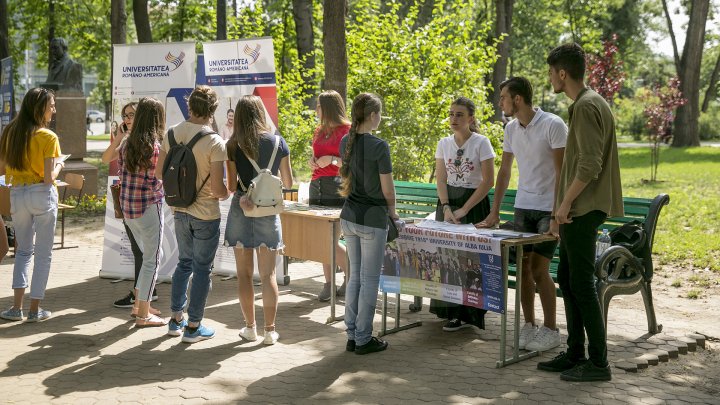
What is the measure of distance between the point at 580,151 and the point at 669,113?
61.0ft

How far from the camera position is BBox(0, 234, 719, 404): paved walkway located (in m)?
5.34

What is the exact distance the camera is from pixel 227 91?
8820 millimetres

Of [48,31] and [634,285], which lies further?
[48,31]

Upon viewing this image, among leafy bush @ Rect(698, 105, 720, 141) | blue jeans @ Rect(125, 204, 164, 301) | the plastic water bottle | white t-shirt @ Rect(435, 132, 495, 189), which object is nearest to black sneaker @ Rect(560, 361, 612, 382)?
the plastic water bottle

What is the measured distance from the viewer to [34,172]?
7.07 m

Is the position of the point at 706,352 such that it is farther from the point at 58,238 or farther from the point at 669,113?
the point at 669,113

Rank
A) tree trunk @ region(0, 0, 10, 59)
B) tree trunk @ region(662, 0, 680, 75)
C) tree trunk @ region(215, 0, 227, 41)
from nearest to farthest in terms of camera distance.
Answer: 1. tree trunk @ region(215, 0, 227, 41)
2. tree trunk @ region(0, 0, 10, 59)
3. tree trunk @ region(662, 0, 680, 75)

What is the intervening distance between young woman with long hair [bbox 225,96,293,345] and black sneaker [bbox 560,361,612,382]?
2.29 meters

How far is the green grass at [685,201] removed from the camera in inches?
415

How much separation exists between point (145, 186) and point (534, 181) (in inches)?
123

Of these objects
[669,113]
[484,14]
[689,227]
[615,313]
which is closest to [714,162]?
[669,113]

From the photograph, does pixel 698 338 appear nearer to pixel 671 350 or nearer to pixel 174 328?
pixel 671 350

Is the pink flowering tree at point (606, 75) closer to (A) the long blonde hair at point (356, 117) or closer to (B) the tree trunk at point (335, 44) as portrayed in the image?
(B) the tree trunk at point (335, 44)

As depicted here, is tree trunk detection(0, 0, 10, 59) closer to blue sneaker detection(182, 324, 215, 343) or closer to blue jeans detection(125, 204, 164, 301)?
blue jeans detection(125, 204, 164, 301)
